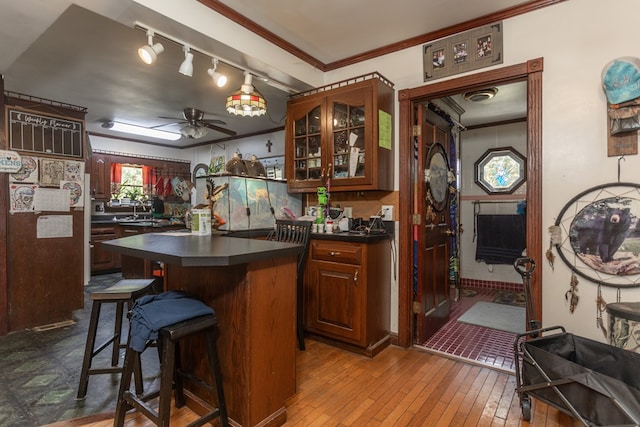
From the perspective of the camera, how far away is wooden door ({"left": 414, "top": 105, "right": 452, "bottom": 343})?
2.82 metres

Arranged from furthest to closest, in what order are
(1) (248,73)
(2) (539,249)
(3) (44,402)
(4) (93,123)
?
1. (4) (93,123)
2. (1) (248,73)
3. (2) (539,249)
4. (3) (44,402)

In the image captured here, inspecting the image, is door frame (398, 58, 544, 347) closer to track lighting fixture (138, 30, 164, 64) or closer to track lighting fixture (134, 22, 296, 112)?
track lighting fixture (134, 22, 296, 112)

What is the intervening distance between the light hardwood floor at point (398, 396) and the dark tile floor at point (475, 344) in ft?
0.43

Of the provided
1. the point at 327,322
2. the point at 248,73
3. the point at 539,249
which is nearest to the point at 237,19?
the point at 248,73

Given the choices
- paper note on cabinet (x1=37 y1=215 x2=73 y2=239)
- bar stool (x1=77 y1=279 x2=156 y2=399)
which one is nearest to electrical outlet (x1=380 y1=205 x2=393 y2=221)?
bar stool (x1=77 y1=279 x2=156 y2=399)

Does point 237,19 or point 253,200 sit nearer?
point 237,19

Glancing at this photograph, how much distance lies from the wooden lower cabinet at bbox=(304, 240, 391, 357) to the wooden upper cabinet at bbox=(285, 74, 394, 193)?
0.55 meters

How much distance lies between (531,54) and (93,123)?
5.86 meters

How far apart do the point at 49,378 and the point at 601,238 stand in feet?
→ 11.9

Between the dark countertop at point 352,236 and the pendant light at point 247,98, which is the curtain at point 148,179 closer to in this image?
the pendant light at point 247,98

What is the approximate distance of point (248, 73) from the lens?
2.71m

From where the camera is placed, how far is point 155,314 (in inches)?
55.9

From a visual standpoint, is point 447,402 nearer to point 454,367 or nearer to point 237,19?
point 454,367

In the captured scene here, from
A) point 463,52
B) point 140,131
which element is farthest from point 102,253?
point 463,52
